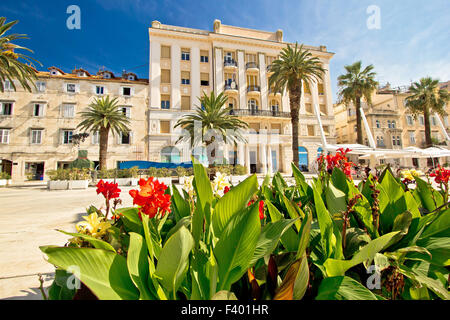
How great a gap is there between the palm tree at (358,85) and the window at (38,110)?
33.8 m

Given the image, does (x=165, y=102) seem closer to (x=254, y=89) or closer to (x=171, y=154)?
(x=171, y=154)

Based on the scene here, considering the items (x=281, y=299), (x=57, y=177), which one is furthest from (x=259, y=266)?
(x=57, y=177)

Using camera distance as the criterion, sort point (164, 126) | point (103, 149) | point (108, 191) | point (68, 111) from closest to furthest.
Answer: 1. point (108, 191)
2. point (103, 149)
3. point (164, 126)
4. point (68, 111)

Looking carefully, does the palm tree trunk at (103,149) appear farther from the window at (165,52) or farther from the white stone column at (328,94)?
the white stone column at (328,94)

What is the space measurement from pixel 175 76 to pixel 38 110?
1597cm

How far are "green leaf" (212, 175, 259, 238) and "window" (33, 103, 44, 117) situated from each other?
3077cm

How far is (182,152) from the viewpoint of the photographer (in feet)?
A: 74.3

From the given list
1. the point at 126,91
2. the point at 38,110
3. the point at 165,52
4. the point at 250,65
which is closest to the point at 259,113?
the point at 250,65

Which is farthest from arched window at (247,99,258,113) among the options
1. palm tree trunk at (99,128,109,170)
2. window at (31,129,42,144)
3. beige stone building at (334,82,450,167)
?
window at (31,129,42,144)

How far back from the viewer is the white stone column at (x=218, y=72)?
24078 mm

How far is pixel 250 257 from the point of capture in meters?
0.55

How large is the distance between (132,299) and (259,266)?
0.42 meters

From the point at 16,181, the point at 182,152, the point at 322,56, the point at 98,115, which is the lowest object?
the point at 16,181
